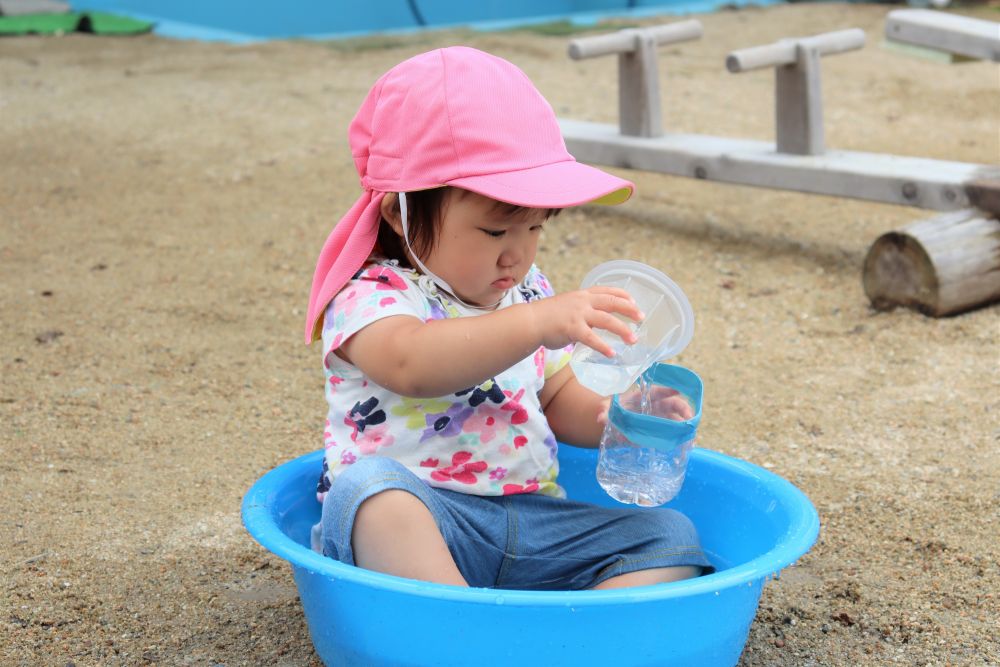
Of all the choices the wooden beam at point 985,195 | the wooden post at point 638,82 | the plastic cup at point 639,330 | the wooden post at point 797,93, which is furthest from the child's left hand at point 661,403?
the wooden post at point 638,82

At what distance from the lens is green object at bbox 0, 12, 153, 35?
23.3 feet

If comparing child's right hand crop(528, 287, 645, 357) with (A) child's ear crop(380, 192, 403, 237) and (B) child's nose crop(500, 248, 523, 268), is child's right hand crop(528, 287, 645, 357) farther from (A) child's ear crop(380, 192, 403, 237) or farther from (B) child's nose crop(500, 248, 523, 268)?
(A) child's ear crop(380, 192, 403, 237)

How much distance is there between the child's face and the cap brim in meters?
0.04

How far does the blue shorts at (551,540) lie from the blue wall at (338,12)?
6594 mm

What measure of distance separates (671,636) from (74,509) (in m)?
1.18

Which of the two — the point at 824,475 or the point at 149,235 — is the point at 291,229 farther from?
the point at 824,475

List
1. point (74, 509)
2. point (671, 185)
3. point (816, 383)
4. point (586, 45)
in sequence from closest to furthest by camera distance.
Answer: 1. point (74, 509)
2. point (816, 383)
3. point (586, 45)
4. point (671, 185)

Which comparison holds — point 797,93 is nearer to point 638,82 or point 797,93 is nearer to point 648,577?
point 638,82

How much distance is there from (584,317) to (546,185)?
200 mm

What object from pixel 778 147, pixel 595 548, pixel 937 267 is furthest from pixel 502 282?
pixel 778 147

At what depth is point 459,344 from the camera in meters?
1.48

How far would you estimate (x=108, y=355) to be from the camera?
2852 millimetres

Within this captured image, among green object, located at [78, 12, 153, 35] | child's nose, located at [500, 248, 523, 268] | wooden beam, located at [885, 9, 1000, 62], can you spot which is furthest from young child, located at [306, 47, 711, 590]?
green object, located at [78, 12, 153, 35]

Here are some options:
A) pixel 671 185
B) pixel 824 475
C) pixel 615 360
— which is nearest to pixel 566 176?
pixel 615 360
